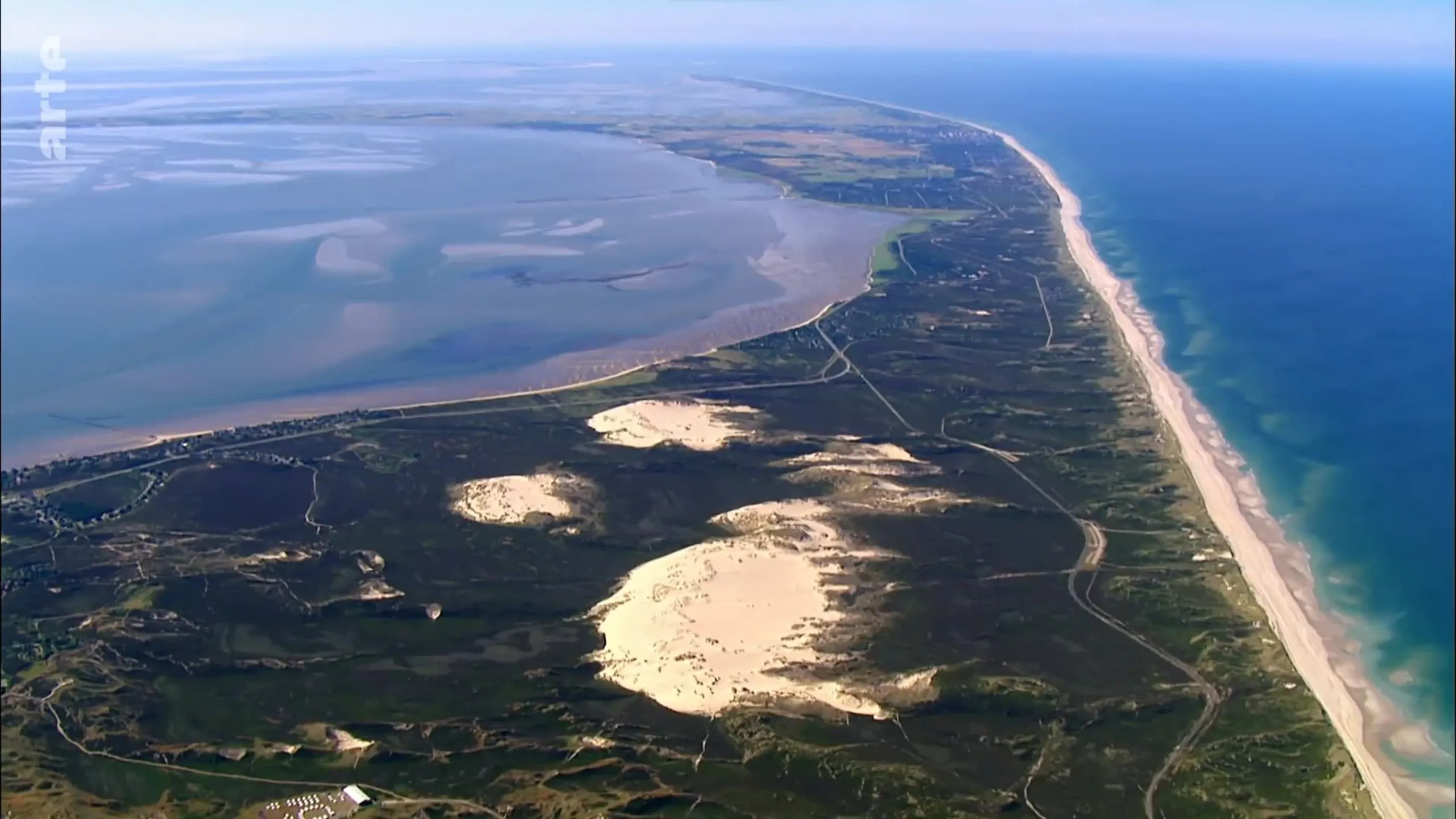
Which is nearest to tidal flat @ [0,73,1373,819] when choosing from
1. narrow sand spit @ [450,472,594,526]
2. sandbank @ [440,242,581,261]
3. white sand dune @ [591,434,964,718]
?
white sand dune @ [591,434,964,718]

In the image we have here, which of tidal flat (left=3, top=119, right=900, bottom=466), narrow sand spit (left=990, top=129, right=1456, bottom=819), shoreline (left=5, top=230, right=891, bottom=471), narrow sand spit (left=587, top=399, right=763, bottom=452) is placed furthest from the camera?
tidal flat (left=3, top=119, right=900, bottom=466)

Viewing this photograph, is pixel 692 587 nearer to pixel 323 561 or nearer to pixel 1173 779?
pixel 323 561

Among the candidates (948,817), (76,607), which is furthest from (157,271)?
(948,817)

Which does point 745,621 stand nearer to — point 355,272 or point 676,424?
point 676,424

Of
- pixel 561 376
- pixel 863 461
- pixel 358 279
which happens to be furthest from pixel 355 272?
pixel 863 461

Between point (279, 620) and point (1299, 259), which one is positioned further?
point (1299, 259)

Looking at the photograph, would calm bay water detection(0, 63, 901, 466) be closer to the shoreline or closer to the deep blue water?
the shoreline
